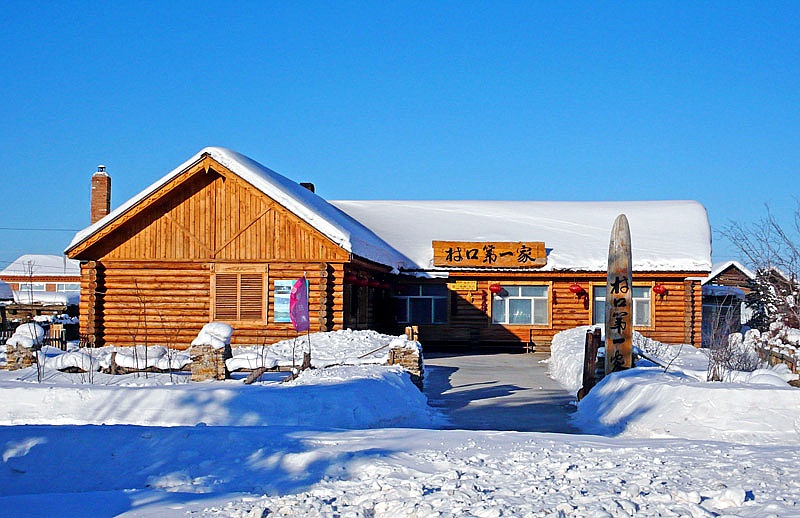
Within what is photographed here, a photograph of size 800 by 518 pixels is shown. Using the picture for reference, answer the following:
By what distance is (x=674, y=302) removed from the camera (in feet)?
96.9

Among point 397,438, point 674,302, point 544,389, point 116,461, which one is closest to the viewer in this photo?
point 116,461

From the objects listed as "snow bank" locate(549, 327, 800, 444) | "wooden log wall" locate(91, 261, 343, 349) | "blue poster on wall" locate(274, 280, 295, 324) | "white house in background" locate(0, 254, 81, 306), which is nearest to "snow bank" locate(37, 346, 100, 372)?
"wooden log wall" locate(91, 261, 343, 349)

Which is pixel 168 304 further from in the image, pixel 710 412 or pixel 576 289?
pixel 710 412

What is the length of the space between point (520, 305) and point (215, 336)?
15.0m

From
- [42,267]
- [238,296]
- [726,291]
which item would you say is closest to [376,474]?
[238,296]

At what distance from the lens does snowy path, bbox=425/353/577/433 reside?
1418 centimetres

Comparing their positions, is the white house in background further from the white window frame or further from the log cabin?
the white window frame

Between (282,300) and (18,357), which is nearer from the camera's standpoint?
(18,357)

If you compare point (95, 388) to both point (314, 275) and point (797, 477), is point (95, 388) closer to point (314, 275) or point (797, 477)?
point (797, 477)

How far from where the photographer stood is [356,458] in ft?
26.1

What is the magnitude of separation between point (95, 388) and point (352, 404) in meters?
3.54

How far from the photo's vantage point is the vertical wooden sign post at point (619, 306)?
53.2 ft

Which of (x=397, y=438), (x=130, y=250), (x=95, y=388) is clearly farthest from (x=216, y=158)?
(x=397, y=438)

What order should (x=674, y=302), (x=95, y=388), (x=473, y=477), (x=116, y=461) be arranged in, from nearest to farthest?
1. (x=473, y=477)
2. (x=116, y=461)
3. (x=95, y=388)
4. (x=674, y=302)
